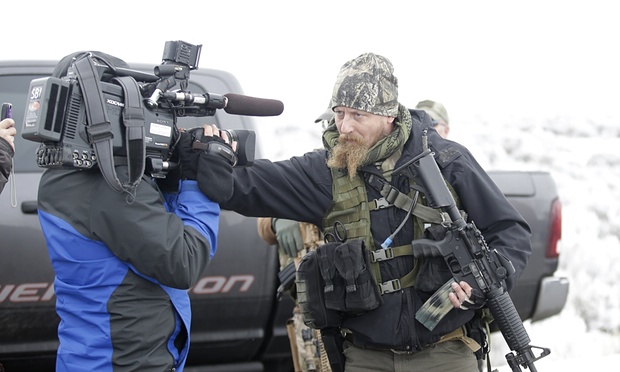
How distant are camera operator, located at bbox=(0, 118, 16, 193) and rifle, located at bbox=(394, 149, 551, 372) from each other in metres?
1.46

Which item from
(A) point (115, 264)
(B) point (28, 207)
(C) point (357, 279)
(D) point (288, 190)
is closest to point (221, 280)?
(B) point (28, 207)

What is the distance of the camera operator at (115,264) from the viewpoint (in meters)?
2.82

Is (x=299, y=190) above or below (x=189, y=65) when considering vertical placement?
below

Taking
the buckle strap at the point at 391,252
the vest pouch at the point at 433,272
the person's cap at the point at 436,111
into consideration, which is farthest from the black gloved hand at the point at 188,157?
the person's cap at the point at 436,111

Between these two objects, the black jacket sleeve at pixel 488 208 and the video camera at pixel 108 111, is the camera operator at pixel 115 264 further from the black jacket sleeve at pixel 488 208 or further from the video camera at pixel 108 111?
the black jacket sleeve at pixel 488 208

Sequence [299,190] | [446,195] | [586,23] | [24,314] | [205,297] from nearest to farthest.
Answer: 1. [446,195]
2. [299,190]
3. [24,314]
4. [205,297]
5. [586,23]

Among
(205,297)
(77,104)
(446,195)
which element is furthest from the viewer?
(205,297)

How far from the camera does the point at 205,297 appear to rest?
15.7 feet

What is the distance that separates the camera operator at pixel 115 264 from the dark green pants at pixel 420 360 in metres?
0.87

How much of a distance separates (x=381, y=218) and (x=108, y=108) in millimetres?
1190

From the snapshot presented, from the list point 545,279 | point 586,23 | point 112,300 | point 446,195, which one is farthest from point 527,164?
point 112,300

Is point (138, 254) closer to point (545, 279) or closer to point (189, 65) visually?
point (189, 65)

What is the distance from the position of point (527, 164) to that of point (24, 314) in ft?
19.5

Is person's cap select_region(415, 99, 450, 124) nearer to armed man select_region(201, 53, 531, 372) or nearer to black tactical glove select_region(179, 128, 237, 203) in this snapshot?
armed man select_region(201, 53, 531, 372)
